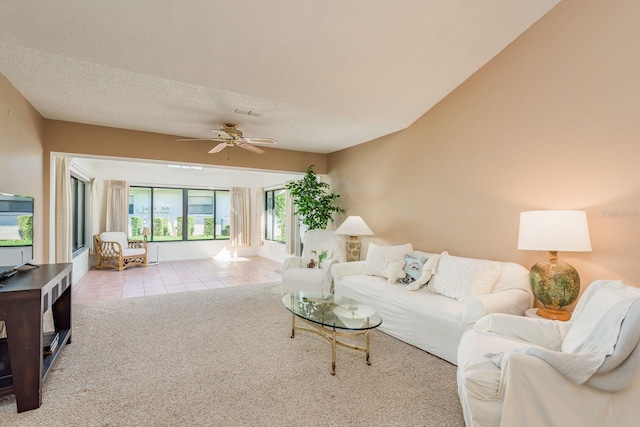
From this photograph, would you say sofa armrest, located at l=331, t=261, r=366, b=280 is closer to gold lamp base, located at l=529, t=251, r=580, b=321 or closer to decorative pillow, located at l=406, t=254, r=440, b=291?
decorative pillow, located at l=406, t=254, r=440, b=291

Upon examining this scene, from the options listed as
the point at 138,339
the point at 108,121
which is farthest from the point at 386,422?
the point at 108,121

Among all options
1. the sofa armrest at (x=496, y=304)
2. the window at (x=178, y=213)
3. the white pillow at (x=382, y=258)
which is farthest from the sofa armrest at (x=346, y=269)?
the window at (x=178, y=213)

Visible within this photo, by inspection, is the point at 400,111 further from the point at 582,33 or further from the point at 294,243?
the point at 294,243

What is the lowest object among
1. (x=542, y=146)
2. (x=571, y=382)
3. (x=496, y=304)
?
(x=571, y=382)

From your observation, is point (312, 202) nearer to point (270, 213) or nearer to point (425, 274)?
point (425, 274)

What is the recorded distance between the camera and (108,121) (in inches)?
162

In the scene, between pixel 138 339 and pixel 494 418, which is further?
pixel 138 339

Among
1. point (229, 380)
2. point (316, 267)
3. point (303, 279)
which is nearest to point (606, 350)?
point (229, 380)

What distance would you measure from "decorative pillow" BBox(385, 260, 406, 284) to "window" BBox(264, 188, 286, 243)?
479 centimetres

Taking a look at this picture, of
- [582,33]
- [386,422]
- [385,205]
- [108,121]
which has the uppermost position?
[582,33]

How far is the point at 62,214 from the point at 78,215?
2.11m

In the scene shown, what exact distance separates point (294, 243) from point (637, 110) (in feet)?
20.1

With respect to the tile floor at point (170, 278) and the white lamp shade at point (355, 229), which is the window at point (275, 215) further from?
the white lamp shade at point (355, 229)

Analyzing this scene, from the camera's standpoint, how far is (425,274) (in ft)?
11.1
